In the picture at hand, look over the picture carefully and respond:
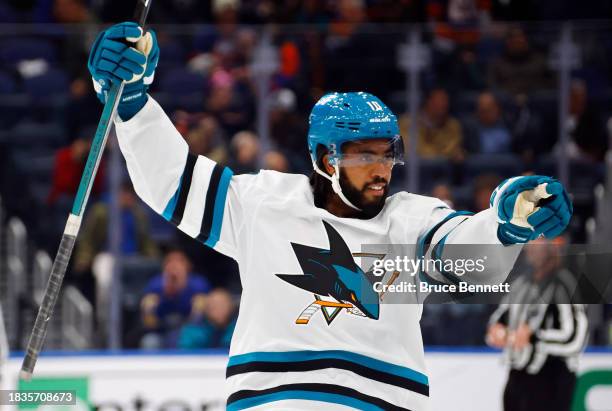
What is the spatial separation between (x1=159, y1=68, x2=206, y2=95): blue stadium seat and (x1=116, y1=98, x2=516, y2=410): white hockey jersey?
3.17 meters

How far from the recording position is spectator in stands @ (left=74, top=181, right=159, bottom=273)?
5812mm

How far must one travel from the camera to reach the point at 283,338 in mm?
2736

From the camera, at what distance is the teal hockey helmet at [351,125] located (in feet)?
9.20

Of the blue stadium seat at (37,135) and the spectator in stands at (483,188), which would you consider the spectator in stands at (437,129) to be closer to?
the spectator in stands at (483,188)

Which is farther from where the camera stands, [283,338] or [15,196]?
[15,196]

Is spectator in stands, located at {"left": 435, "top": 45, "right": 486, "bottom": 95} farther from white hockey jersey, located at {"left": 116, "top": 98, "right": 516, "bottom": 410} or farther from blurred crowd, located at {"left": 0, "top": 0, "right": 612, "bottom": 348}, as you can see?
white hockey jersey, located at {"left": 116, "top": 98, "right": 516, "bottom": 410}

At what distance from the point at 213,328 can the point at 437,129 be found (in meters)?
1.45

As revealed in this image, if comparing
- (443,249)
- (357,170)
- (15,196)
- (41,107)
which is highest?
(41,107)

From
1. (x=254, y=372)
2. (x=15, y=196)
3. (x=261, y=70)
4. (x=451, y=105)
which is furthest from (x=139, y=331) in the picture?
(x=254, y=372)

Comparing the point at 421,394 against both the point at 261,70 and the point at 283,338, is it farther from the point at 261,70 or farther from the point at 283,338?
the point at 261,70

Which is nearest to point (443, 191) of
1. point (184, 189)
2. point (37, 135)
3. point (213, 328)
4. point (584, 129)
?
point (584, 129)

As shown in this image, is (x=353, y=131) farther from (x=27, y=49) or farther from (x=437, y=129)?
(x=27, y=49)

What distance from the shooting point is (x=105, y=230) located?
583 cm

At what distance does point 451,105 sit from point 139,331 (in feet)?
6.14
